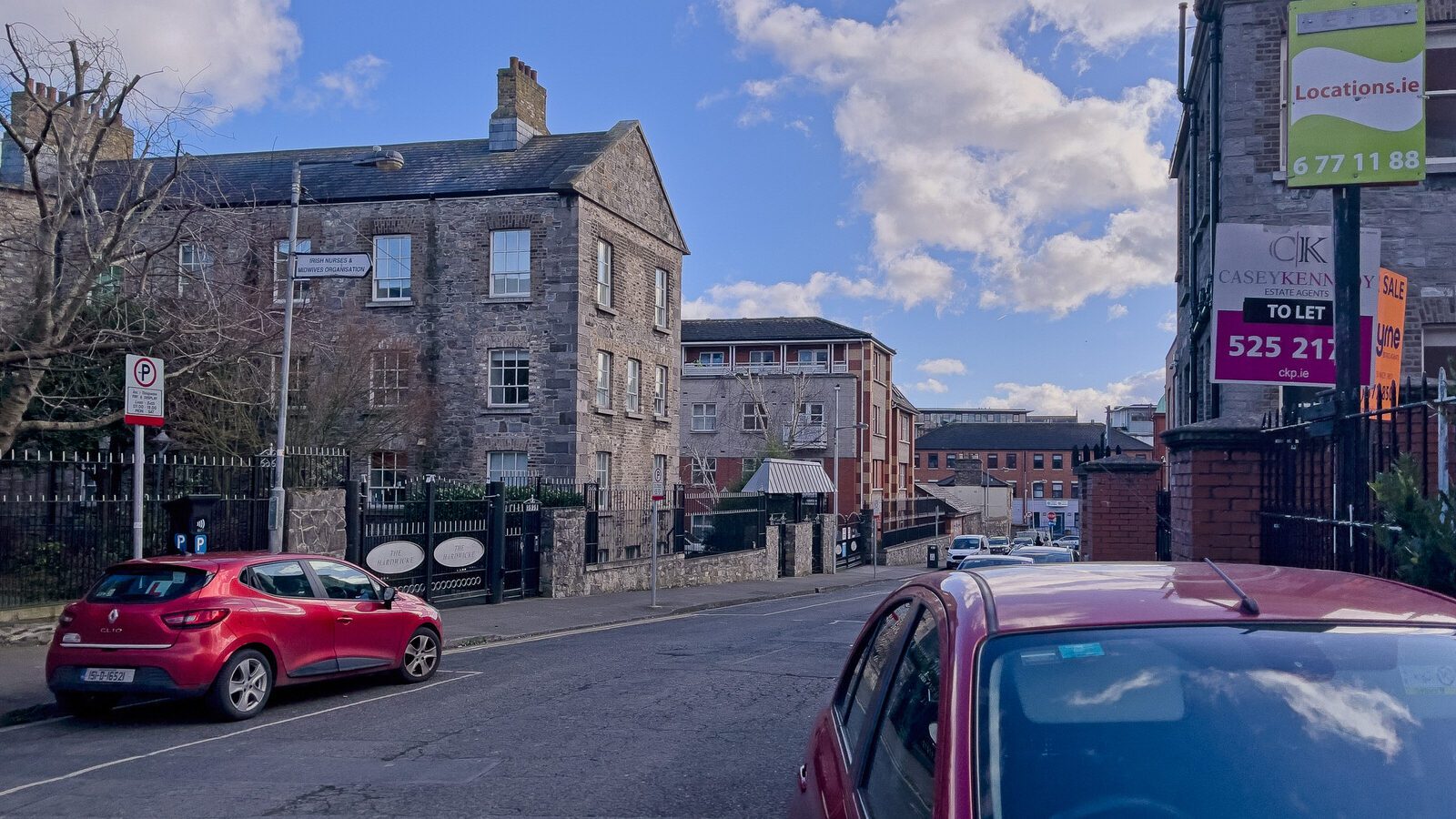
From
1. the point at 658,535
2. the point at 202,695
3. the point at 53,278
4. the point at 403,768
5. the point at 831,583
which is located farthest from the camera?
the point at 831,583

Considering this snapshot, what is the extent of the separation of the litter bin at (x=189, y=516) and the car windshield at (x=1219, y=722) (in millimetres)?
14311

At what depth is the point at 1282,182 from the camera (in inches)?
625

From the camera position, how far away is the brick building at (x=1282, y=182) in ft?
50.2

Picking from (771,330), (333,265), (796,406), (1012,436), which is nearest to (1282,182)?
(333,265)

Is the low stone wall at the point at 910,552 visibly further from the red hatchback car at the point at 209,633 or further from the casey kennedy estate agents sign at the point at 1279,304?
the red hatchback car at the point at 209,633

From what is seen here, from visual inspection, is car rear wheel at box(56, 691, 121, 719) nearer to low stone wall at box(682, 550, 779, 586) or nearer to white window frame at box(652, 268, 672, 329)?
low stone wall at box(682, 550, 779, 586)

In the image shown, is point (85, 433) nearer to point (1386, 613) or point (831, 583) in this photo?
point (831, 583)

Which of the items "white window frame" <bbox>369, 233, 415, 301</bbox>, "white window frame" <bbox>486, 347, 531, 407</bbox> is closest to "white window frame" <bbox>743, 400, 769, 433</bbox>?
"white window frame" <bbox>486, 347, 531, 407</bbox>

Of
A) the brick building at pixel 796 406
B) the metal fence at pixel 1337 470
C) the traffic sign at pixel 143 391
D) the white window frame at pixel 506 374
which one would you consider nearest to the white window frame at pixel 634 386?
the white window frame at pixel 506 374

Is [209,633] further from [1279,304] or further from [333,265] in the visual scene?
[1279,304]

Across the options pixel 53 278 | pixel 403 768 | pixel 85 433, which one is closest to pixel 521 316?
pixel 85 433

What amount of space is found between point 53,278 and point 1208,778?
1418 centimetres

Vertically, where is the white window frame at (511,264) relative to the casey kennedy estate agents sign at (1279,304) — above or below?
above

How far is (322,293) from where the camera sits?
29594 mm
